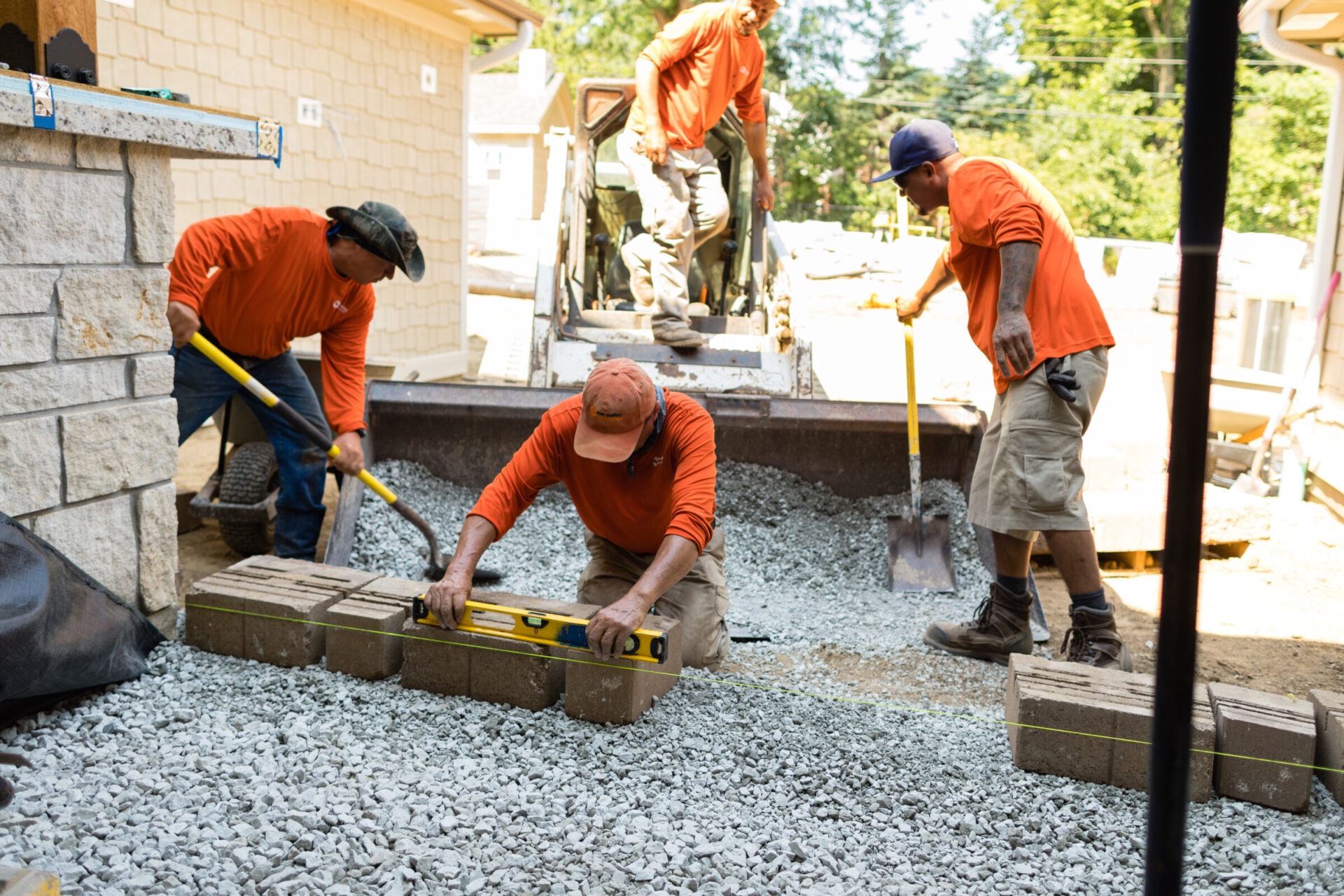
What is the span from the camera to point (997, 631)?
3.82m

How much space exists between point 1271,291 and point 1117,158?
1698 cm

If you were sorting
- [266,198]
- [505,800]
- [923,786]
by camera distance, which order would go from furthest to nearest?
[266,198]
[923,786]
[505,800]

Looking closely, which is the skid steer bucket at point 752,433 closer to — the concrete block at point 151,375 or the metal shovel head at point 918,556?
the metal shovel head at point 918,556

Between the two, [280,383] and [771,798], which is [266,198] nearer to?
[280,383]

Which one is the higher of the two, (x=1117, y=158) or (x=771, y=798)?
(x=1117, y=158)

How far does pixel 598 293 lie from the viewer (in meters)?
6.94

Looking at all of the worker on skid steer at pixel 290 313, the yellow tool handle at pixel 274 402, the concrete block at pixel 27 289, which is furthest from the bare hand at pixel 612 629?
the worker on skid steer at pixel 290 313

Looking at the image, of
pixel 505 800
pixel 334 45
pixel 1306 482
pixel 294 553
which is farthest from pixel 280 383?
pixel 1306 482

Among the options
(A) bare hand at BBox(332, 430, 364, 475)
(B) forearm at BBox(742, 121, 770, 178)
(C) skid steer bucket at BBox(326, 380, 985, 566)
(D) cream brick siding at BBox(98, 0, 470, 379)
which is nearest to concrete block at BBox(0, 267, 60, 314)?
(A) bare hand at BBox(332, 430, 364, 475)

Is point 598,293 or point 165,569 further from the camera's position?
point 598,293

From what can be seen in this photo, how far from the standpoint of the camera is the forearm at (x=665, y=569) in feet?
9.24

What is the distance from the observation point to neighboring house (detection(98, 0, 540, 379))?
693 centimetres

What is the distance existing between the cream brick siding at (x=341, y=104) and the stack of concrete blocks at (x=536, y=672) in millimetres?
3639

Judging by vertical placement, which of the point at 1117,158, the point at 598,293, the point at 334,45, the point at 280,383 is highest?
the point at 1117,158
